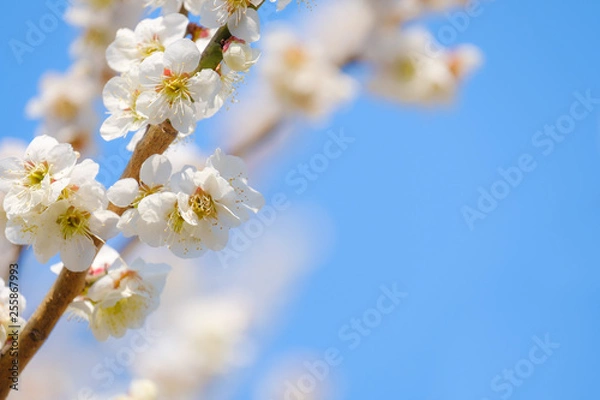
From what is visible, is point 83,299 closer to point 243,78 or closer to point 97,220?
point 97,220

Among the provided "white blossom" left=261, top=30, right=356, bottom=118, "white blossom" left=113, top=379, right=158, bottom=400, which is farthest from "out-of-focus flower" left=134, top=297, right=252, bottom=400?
"white blossom" left=113, top=379, right=158, bottom=400

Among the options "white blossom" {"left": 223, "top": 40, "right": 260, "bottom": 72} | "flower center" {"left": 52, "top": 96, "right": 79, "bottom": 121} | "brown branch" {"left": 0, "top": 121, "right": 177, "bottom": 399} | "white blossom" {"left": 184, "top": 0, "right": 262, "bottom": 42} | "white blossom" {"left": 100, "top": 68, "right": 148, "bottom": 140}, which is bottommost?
"brown branch" {"left": 0, "top": 121, "right": 177, "bottom": 399}

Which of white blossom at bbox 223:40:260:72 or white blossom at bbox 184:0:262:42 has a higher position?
white blossom at bbox 184:0:262:42

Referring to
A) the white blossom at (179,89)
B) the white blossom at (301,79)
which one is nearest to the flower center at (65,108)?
the white blossom at (301,79)

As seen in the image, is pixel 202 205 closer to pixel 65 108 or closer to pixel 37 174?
pixel 37 174

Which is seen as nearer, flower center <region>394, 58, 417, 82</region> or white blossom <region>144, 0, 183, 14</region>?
white blossom <region>144, 0, 183, 14</region>

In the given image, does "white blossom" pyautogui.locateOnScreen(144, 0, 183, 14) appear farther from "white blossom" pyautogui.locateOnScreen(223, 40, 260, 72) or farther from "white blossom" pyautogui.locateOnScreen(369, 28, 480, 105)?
"white blossom" pyautogui.locateOnScreen(369, 28, 480, 105)

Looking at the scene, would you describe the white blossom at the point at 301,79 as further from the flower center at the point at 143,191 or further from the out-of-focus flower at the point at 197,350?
the flower center at the point at 143,191

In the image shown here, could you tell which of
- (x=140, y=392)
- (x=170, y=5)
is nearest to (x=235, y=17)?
(x=170, y=5)
